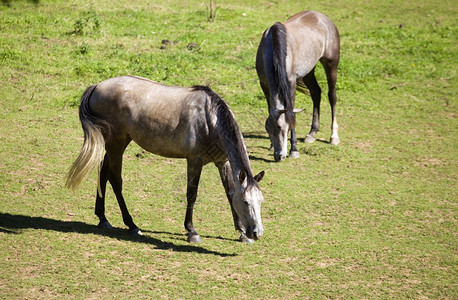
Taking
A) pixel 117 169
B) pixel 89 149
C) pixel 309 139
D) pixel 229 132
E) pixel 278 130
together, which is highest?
pixel 229 132

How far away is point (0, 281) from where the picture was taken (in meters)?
5.73

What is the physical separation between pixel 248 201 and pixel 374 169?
399 centimetres

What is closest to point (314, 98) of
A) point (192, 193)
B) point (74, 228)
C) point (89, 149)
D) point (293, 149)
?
point (293, 149)

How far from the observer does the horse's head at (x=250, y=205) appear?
6.18 m

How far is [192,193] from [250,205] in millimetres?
920

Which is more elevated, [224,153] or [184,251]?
[224,153]

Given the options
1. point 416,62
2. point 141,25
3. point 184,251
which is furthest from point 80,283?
point 416,62

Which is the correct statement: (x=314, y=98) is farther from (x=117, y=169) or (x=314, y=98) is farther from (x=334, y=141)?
(x=117, y=169)

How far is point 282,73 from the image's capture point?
9227mm

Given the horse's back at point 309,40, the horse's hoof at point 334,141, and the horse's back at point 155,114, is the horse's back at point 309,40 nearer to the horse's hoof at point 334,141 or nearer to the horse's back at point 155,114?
the horse's hoof at point 334,141

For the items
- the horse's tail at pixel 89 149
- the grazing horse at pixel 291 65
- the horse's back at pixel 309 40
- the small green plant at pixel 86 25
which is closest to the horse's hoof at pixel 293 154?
the grazing horse at pixel 291 65

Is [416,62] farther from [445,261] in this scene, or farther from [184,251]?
[184,251]

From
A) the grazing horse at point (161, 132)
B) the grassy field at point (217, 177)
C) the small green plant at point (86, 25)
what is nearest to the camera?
the grassy field at point (217, 177)

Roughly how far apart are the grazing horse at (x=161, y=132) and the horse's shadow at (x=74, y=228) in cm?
14
